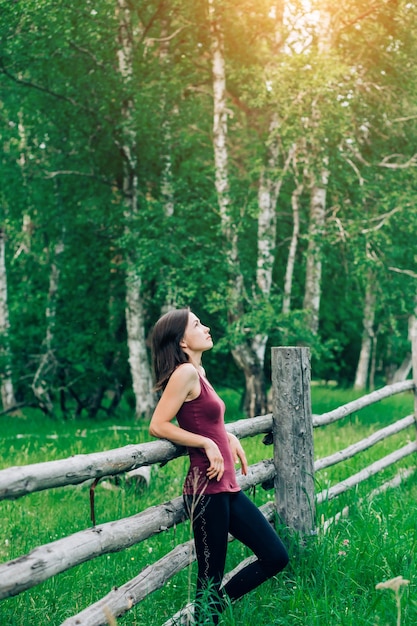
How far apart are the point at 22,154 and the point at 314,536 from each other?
47.9ft

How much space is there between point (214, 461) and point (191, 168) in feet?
42.9

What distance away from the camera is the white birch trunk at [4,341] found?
15750mm

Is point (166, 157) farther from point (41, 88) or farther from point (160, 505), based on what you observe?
point (160, 505)

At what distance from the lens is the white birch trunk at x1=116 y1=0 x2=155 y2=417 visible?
48.0ft

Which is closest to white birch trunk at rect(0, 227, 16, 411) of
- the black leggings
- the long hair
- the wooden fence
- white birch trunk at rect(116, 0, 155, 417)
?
white birch trunk at rect(116, 0, 155, 417)

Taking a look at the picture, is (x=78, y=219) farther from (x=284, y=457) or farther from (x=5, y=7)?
(x=284, y=457)

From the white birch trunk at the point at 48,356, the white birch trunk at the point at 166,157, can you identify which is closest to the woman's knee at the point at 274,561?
the white birch trunk at the point at 166,157

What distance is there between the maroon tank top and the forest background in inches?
367

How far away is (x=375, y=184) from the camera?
1470 centimetres

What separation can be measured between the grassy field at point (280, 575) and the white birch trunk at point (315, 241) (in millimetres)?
6970

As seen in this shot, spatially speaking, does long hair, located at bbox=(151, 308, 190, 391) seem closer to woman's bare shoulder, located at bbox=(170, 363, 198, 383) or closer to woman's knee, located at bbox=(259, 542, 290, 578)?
woman's bare shoulder, located at bbox=(170, 363, 198, 383)

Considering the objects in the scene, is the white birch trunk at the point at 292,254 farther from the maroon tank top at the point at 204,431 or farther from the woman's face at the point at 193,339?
the maroon tank top at the point at 204,431

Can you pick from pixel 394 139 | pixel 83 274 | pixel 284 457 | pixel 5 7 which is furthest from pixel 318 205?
pixel 284 457

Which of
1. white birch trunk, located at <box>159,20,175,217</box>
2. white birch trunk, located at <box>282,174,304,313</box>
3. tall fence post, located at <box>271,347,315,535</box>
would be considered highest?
white birch trunk, located at <box>159,20,175,217</box>
